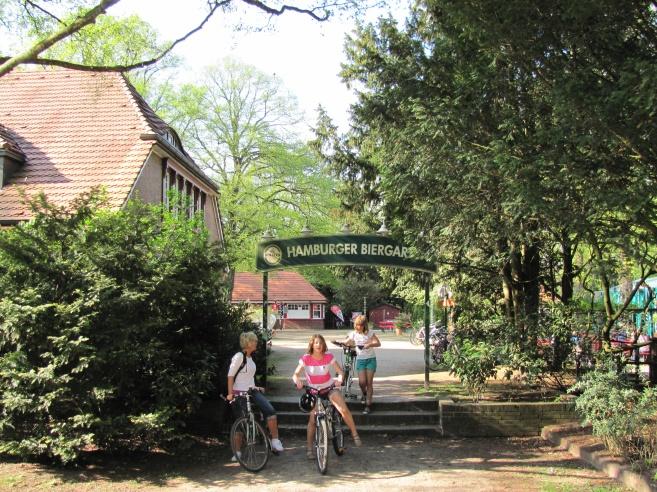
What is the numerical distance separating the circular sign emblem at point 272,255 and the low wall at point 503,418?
4139 millimetres

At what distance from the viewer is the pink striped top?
7.88 metres

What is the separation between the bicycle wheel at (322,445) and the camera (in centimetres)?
724

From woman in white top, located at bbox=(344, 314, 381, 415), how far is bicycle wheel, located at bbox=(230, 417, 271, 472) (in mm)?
2600

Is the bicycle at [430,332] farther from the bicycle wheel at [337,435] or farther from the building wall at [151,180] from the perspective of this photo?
the bicycle wheel at [337,435]

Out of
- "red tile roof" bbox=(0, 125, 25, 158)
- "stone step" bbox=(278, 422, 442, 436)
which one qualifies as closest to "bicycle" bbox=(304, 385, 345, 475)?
"stone step" bbox=(278, 422, 442, 436)

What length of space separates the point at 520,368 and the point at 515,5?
573 centimetres

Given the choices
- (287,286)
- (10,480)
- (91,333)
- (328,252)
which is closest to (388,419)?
(328,252)

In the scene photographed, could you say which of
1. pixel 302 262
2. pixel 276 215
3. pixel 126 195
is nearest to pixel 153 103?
pixel 276 215

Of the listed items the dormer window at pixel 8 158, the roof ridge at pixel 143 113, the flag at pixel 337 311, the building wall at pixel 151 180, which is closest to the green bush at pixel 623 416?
the building wall at pixel 151 180

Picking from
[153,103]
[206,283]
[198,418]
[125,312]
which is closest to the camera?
[125,312]

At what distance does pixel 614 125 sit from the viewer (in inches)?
244

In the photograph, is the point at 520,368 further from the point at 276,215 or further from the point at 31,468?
the point at 276,215

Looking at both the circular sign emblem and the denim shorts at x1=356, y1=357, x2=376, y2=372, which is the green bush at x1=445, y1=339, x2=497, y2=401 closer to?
the denim shorts at x1=356, y1=357, x2=376, y2=372

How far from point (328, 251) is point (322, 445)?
4961mm
